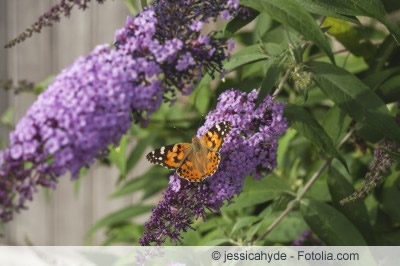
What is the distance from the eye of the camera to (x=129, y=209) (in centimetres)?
303

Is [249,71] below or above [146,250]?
above

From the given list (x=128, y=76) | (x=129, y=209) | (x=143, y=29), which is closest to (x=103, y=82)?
(x=128, y=76)

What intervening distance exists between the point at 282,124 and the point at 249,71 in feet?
2.34

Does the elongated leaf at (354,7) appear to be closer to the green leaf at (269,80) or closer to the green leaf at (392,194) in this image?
the green leaf at (269,80)

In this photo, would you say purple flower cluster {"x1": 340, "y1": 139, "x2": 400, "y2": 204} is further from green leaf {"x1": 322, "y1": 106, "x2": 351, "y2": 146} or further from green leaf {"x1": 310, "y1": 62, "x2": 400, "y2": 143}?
green leaf {"x1": 322, "y1": 106, "x2": 351, "y2": 146}

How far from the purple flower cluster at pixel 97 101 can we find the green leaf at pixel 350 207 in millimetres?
752

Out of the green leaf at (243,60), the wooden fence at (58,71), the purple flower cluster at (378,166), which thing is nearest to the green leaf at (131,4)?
the wooden fence at (58,71)

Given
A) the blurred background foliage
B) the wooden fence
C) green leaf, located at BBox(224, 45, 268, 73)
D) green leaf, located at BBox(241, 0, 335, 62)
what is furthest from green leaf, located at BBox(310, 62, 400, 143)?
the wooden fence

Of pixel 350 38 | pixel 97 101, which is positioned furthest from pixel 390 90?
pixel 97 101

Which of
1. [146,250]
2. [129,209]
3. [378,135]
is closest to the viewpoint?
[146,250]

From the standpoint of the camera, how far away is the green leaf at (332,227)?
1.78m

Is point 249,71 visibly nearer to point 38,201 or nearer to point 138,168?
point 138,168

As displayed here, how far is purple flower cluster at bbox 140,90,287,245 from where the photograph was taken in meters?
1.44

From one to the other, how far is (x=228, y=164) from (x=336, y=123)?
607 millimetres
